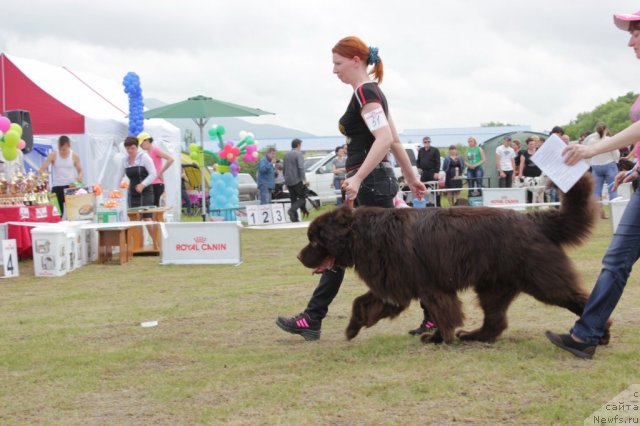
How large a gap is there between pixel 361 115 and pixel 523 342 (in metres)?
1.75

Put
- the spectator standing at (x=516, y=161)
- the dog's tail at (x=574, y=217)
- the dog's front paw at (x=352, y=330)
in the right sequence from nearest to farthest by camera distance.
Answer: the dog's tail at (x=574, y=217), the dog's front paw at (x=352, y=330), the spectator standing at (x=516, y=161)

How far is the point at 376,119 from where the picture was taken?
189 inches

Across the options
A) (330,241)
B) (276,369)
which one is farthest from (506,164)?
(276,369)

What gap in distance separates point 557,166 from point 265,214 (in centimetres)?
1288

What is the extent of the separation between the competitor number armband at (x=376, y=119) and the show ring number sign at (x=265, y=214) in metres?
11.9

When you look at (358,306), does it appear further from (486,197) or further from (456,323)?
(486,197)

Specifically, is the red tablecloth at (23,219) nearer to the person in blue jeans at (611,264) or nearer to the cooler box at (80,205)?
the cooler box at (80,205)

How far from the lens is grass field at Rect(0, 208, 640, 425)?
3.60 m

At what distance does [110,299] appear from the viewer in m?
7.73

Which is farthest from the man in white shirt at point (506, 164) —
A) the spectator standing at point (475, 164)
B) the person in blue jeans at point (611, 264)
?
the person in blue jeans at point (611, 264)

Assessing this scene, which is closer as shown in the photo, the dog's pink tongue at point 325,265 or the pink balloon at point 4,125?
the dog's pink tongue at point 325,265

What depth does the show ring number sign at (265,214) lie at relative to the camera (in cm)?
1669

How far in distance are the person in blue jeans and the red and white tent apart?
12.3 metres

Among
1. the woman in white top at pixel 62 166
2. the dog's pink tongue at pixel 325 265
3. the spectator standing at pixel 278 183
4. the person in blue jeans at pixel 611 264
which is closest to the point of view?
the person in blue jeans at pixel 611 264
